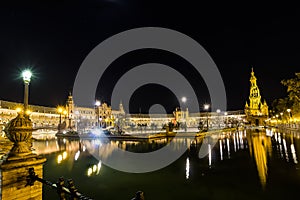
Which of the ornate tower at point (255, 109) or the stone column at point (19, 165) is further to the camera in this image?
the ornate tower at point (255, 109)

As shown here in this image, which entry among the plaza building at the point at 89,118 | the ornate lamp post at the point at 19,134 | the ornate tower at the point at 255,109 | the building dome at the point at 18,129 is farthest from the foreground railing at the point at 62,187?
the ornate tower at the point at 255,109

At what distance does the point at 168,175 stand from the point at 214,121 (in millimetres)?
161441

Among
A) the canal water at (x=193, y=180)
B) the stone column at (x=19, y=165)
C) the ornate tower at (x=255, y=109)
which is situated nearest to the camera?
the stone column at (x=19, y=165)

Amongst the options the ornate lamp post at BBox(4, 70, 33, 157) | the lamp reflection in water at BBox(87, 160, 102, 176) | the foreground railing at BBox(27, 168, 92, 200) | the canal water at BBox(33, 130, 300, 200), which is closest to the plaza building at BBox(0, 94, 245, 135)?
the lamp reflection in water at BBox(87, 160, 102, 176)

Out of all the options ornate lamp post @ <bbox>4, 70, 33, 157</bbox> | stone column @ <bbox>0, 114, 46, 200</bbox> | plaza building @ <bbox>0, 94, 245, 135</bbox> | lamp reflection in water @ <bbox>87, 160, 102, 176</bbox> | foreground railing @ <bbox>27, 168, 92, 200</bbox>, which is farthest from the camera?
plaza building @ <bbox>0, 94, 245, 135</bbox>

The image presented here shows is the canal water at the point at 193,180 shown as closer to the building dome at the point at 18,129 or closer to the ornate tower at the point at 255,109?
the building dome at the point at 18,129

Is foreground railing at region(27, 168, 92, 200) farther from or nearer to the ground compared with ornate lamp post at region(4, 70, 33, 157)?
nearer to the ground

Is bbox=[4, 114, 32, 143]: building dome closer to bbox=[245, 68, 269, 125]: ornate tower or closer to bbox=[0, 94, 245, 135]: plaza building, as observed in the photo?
bbox=[0, 94, 245, 135]: plaza building

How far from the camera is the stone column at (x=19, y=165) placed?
5543mm

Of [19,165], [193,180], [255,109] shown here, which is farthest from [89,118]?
[19,165]

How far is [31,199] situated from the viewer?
597cm

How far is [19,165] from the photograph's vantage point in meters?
5.83

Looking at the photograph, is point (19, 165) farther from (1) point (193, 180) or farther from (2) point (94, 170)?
(1) point (193, 180)

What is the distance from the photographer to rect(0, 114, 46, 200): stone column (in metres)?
5.54
